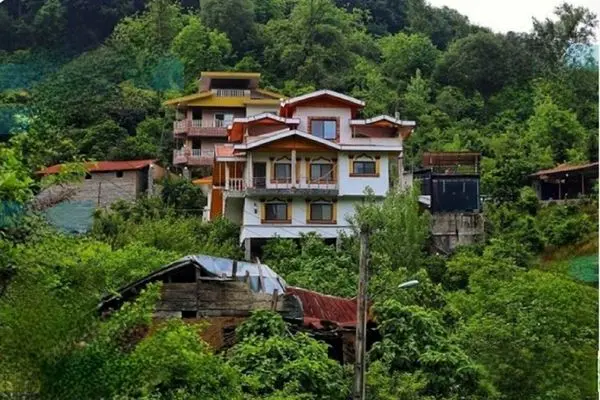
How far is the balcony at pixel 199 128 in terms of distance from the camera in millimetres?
28766

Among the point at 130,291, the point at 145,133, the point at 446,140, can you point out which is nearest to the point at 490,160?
the point at 446,140

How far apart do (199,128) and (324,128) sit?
6.46 m

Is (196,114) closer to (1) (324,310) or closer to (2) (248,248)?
(2) (248,248)

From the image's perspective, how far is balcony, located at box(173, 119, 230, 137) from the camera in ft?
94.4

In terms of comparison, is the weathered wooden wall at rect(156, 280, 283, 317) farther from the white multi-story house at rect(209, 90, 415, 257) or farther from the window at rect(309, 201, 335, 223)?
the window at rect(309, 201, 335, 223)

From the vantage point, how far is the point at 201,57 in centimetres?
3684

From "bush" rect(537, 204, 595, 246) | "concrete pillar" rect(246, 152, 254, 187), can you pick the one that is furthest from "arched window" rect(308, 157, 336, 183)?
"bush" rect(537, 204, 595, 246)

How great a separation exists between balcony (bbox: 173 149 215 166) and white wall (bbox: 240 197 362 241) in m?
6.40

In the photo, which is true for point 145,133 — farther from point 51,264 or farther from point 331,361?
point 51,264

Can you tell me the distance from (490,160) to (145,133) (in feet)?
31.2

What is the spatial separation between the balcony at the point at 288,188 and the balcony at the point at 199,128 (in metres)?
6.56

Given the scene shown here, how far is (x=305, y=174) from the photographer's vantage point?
73.3ft

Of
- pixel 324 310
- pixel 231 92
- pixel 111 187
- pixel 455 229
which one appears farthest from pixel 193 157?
pixel 324 310

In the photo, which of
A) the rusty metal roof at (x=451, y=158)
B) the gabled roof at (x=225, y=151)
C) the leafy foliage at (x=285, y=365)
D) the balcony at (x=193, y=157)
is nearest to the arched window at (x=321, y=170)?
the gabled roof at (x=225, y=151)
